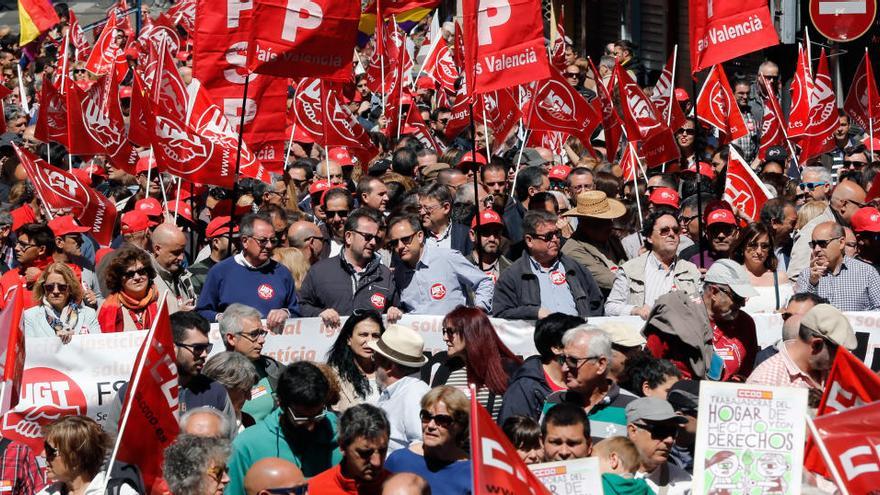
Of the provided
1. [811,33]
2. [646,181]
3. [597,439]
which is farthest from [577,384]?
[811,33]

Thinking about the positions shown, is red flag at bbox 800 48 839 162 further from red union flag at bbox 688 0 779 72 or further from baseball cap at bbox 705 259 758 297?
baseball cap at bbox 705 259 758 297

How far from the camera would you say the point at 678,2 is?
95.1 ft

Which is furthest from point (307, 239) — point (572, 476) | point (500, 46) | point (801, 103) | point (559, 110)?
point (801, 103)

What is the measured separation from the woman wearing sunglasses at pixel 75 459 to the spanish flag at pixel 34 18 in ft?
59.9

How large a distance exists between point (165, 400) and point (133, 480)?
49cm

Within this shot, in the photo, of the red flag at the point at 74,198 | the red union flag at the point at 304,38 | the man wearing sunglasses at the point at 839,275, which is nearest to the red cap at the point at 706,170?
the red union flag at the point at 304,38

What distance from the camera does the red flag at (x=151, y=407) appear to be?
801cm

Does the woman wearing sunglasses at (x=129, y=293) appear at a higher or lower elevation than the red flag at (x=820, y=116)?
lower

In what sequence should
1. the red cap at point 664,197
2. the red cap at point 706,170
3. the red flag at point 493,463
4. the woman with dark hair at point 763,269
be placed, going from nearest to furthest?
the red flag at point 493,463, the woman with dark hair at point 763,269, the red cap at point 664,197, the red cap at point 706,170

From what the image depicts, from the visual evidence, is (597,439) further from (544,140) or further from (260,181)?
(544,140)

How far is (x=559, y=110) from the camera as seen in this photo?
1641 centimetres

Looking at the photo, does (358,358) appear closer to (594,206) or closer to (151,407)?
(151,407)

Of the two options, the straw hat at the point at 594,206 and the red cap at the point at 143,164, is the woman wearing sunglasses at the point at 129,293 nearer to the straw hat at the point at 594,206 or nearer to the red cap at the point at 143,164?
the straw hat at the point at 594,206

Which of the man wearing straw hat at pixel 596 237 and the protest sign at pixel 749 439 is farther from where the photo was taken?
the man wearing straw hat at pixel 596 237
